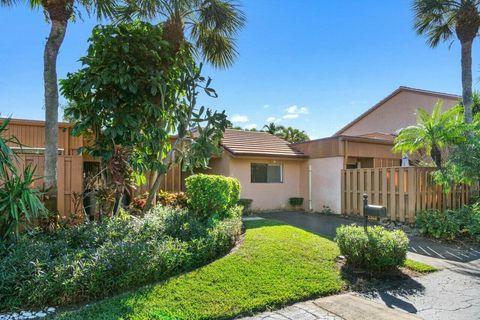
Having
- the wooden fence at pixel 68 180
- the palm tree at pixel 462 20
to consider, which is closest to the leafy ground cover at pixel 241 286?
the wooden fence at pixel 68 180

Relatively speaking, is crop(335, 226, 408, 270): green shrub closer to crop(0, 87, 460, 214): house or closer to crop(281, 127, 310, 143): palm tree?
crop(0, 87, 460, 214): house

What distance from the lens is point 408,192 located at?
448 inches

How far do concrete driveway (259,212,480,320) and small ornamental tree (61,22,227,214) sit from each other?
6.28 meters

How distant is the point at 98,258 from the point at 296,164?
42.7 feet

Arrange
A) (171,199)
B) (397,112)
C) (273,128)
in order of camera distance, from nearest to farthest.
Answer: (171,199) → (397,112) → (273,128)

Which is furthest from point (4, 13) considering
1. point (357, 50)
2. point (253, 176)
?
point (357, 50)

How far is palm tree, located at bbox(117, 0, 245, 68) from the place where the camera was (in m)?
9.40

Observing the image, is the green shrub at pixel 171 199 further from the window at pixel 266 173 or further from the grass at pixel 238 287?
the grass at pixel 238 287

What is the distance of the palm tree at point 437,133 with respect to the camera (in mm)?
10601

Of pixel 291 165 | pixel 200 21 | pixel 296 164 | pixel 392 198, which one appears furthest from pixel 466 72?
pixel 200 21

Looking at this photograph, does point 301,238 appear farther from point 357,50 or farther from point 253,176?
point 357,50

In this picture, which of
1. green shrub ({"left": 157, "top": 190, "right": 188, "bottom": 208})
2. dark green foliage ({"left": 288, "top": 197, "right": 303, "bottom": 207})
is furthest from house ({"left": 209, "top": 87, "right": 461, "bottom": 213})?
green shrub ({"left": 157, "top": 190, "right": 188, "bottom": 208})

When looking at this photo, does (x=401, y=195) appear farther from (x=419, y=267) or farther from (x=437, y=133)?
(x=419, y=267)

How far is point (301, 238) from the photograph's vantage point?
26.9ft
